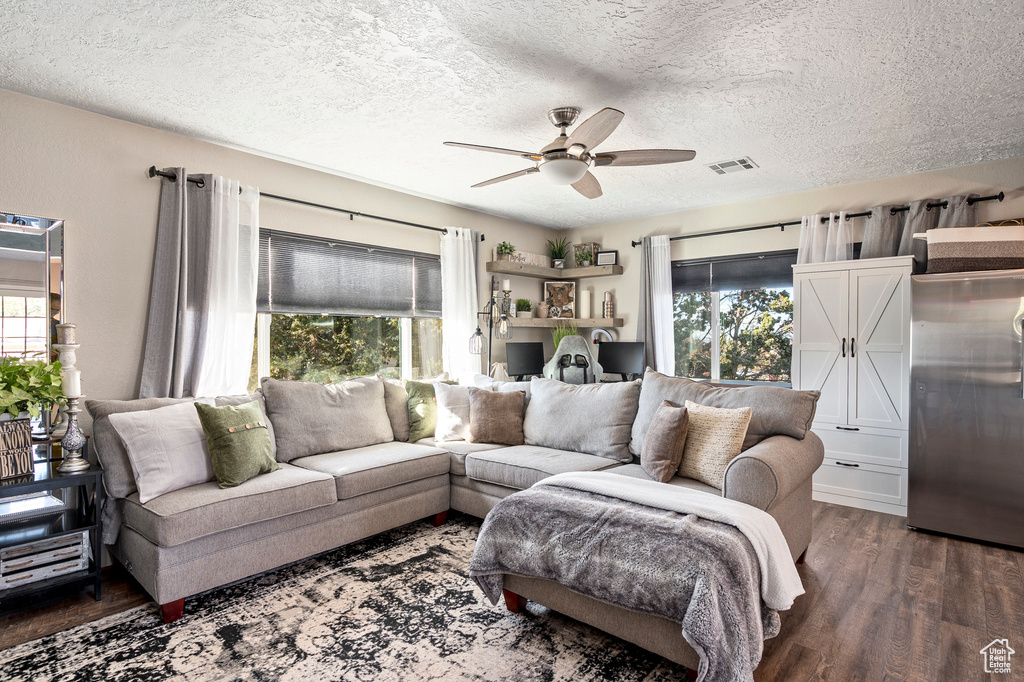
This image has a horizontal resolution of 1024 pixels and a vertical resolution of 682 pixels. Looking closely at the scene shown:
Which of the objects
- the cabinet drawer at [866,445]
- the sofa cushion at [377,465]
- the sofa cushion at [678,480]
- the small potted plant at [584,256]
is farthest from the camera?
the small potted plant at [584,256]

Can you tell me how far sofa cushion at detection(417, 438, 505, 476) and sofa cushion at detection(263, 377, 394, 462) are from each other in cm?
42

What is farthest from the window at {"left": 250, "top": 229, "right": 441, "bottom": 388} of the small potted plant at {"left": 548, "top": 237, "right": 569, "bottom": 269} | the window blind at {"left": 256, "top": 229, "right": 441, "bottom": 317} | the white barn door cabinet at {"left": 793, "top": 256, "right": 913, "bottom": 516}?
the white barn door cabinet at {"left": 793, "top": 256, "right": 913, "bottom": 516}

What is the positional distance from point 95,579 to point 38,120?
7.81 ft

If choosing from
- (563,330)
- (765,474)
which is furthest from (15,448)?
(563,330)

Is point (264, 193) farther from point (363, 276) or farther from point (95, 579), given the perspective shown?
point (95, 579)

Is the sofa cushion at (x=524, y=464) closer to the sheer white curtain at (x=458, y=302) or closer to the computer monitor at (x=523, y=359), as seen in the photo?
the sheer white curtain at (x=458, y=302)

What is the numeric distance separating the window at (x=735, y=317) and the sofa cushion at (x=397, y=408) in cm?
291

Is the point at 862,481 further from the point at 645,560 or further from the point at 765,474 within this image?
the point at 645,560

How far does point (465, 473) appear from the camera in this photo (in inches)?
143

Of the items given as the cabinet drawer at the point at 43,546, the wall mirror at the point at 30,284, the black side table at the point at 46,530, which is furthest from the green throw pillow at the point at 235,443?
the wall mirror at the point at 30,284

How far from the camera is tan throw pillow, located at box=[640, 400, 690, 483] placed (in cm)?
293

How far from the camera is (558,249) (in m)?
6.20

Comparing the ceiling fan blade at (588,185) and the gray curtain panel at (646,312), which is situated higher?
the ceiling fan blade at (588,185)

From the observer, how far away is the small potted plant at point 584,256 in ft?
19.7
